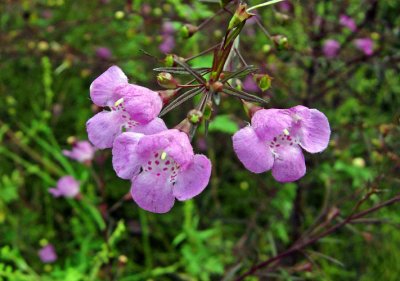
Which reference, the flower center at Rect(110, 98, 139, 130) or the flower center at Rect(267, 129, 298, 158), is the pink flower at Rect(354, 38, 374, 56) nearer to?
the flower center at Rect(267, 129, 298, 158)

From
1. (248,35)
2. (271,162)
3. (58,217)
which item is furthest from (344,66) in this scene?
Answer: (58,217)

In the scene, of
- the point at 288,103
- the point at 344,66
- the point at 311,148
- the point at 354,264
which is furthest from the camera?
the point at 354,264

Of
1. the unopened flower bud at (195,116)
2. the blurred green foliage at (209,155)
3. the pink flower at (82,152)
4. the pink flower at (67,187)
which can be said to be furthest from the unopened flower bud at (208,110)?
the pink flower at (67,187)

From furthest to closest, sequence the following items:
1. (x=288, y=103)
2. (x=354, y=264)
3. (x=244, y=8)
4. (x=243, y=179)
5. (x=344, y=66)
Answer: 1. (x=243, y=179)
2. (x=354, y=264)
3. (x=288, y=103)
4. (x=344, y=66)
5. (x=244, y=8)

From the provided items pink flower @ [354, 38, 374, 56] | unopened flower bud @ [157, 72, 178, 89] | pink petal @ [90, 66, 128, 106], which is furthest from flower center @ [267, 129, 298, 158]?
pink flower @ [354, 38, 374, 56]

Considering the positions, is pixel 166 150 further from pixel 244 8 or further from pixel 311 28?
pixel 311 28

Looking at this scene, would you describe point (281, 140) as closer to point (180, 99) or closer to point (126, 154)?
point (180, 99)
